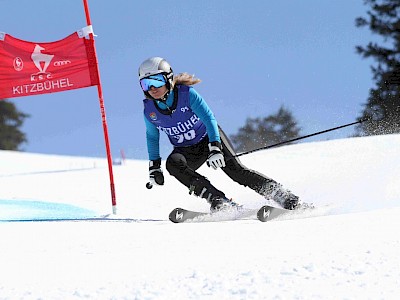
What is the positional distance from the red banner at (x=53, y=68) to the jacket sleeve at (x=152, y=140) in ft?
5.98

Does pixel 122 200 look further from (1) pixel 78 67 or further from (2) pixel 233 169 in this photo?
(2) pixel 233 169

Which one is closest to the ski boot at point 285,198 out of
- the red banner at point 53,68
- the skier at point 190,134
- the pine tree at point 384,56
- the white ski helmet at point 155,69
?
the skier at point 190,134

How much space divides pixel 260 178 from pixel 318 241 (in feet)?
7.69

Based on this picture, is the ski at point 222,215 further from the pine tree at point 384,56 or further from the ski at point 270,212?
the pine tree at point 384,56

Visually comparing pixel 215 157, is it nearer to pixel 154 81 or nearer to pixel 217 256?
pixel 154 81

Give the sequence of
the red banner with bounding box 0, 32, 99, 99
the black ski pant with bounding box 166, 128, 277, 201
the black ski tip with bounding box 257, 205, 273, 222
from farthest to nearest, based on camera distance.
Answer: the red banner with bounding box 0, 32, 99, 99 → the black ski pant with bounding box 166, 128, 277, 201 → the black ski tip with bounding box 257, 205, 273, 222

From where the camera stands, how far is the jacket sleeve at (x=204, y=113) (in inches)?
226

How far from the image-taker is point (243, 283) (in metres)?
2.63

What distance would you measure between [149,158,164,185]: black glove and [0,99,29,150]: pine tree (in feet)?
118

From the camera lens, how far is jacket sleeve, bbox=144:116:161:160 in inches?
241

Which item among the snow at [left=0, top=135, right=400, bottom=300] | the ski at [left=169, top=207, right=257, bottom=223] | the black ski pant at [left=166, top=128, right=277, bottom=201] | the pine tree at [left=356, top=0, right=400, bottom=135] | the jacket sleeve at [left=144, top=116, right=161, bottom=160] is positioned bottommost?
the snow at [left=0, top=135, right=400, bottom=300]

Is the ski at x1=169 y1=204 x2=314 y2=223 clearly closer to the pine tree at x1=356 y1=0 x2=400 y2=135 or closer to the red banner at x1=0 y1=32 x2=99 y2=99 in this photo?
the red banner at x1=0 y1=32 x2=99 y2=99

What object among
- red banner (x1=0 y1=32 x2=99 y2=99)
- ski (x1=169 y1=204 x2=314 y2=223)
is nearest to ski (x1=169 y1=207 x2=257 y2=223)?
ski (x1=169 y1=204 x2=314 y2=223)

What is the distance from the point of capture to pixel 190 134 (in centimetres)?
591
